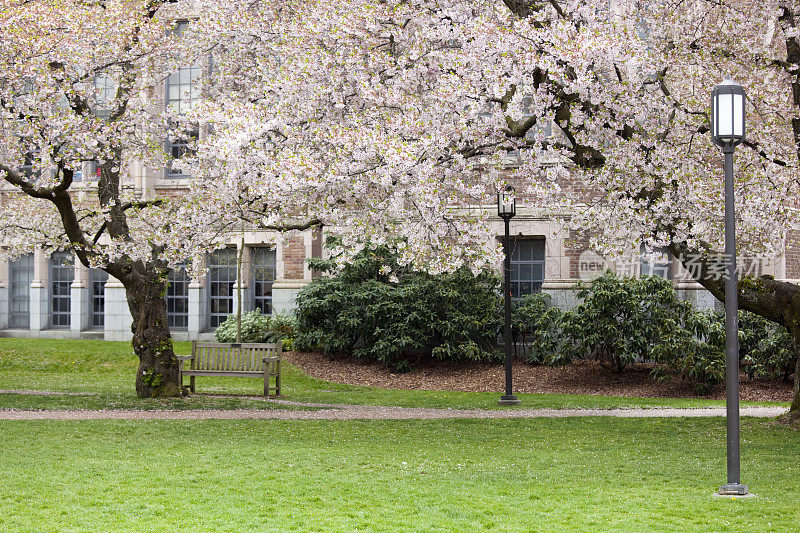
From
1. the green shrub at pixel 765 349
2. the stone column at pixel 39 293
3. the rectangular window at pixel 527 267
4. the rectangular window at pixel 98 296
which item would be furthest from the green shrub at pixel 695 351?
the stone column at pixel 39 293

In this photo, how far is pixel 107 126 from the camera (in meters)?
15.1

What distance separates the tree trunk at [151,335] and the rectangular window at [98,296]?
534 inches

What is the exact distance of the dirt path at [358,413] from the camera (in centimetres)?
1387

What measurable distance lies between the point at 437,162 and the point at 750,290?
4670 millimetres

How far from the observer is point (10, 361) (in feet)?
78.0

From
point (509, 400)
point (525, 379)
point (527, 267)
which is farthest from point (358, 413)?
point (527, 267)

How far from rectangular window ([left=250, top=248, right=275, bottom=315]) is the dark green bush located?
3852 millimetres

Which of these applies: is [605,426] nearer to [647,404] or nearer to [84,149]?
[647,404]

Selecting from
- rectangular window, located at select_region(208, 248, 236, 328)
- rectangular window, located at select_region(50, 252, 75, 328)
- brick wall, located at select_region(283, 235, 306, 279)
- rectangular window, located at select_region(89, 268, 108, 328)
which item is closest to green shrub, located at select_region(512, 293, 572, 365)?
brick wall, located at select_region(283, 235, 306, 279)

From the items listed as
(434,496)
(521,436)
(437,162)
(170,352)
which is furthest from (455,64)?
(170,352)

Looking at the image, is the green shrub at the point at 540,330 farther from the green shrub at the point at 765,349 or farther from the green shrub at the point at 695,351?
the green shrub at the point at 765,349

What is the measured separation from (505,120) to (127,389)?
32.6ft

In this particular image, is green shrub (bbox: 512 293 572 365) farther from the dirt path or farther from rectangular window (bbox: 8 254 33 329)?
rectangular window (bbox: 8 254 33 329)

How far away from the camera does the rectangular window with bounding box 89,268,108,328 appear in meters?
29.2
